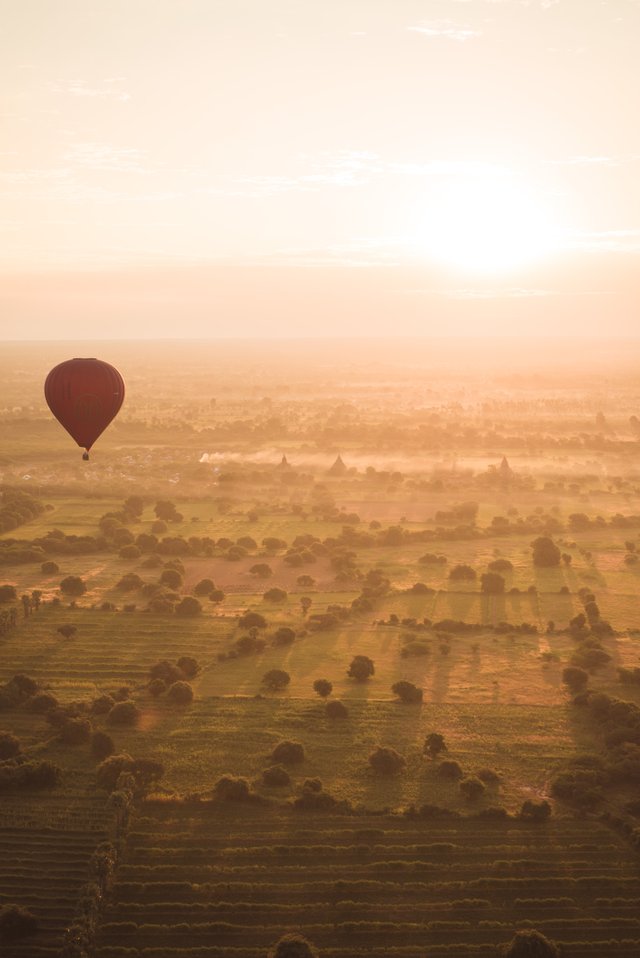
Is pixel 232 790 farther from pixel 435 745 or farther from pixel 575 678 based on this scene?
pixel 575 678

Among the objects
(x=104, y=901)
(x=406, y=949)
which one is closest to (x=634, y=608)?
(x=406, y=949)

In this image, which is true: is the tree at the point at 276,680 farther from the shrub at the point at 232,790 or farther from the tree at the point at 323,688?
the shrub at the point at 232,790

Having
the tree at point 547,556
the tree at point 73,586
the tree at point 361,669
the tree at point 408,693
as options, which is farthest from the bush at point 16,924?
the tree at point 547,556

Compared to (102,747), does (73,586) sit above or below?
above

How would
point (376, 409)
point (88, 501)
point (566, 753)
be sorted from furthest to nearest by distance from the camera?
point (376, 409) → point (88, 501) → point (566, 753)

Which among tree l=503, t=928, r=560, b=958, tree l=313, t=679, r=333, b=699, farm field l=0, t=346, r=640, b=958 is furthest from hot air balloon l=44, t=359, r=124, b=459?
tree l=503, t=928, r=560, b=958

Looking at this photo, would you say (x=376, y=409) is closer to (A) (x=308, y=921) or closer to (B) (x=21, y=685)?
(B) (x=21, y=685)

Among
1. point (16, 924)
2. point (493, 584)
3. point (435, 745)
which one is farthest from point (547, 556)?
point (16, 924)
